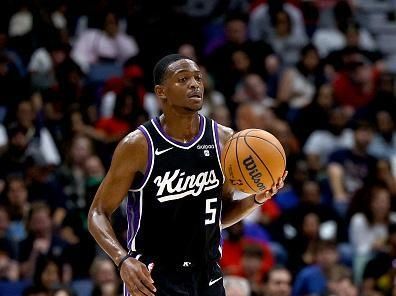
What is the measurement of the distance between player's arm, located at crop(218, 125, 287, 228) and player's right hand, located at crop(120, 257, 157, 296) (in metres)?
0.89

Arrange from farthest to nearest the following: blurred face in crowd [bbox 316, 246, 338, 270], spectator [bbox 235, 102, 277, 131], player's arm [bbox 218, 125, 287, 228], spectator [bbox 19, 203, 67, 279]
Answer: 1. spectator [bbox 235, 102, 277, 131]
2. blurred face in crowd [bbox 316, 246, 338, 270]
3. spectator [bbox 19, 203, 67, 279]
4. player's arm [bbox 218, 125, 287, 228]

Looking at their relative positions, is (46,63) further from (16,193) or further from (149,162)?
(149,162)

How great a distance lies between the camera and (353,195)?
12062 millimetres

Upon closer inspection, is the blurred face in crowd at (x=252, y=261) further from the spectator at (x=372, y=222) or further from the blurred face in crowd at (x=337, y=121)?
the blurred face in crowd at (x=337, y=121)

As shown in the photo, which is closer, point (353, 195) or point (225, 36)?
point (353, 195)

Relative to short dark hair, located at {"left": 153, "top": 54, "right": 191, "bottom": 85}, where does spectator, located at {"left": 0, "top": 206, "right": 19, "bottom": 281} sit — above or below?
below

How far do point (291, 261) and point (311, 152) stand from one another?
2082 millimetres

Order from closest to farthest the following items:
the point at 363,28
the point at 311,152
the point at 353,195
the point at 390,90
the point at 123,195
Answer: the point at 123,195
the point at 353,195
the point at 311,152
the point at 390,90
the point at 363,28

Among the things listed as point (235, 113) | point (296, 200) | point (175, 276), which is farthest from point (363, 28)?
point (175, 276)

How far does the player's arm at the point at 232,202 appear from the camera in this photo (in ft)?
20.5

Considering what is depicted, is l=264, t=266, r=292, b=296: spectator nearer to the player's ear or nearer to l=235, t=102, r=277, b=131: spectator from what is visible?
l=235, t=102, r=277, b=131: spectator

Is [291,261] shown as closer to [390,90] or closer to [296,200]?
[296,200]

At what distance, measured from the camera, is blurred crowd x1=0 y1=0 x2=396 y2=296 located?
1053 centimetres

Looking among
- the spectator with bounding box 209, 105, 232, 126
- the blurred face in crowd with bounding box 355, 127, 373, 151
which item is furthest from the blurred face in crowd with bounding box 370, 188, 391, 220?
the spectator with bounding box 209, 105, 232, 126
